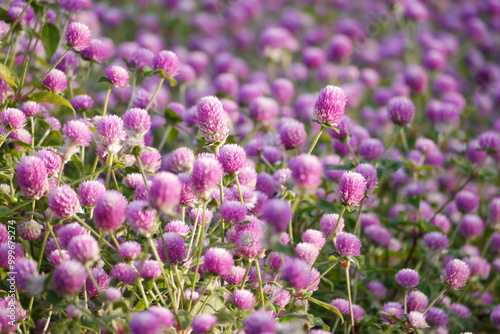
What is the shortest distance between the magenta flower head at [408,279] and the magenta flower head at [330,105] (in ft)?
2.13

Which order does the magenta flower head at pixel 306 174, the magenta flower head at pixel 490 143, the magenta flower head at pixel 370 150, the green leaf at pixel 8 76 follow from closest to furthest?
the magenta flower head at pixel 306 174 < the green leaf at pixel 8 76 < the magenta flower head at pixel 370 150 < the magenta flower head at pixel 490 143

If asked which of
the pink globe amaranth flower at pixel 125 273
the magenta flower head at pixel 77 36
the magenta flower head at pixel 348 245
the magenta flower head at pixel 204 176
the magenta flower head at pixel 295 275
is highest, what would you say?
the magenta flower head at pixel 77 36

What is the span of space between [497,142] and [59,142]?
218 centimetres

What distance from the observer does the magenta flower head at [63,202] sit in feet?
4.48

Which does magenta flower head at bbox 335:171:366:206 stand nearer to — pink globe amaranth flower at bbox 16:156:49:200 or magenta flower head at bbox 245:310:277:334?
magenta flower head at bbox 245:310:277:334

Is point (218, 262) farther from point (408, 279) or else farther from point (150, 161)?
point (408, 279)

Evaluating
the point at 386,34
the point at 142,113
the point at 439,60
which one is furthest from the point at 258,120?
the point at 386,34

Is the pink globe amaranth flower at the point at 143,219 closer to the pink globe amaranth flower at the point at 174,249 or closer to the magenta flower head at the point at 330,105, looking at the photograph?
the pink globe amaranth flower at the point at 174,249

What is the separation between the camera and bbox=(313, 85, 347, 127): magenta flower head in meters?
1.67

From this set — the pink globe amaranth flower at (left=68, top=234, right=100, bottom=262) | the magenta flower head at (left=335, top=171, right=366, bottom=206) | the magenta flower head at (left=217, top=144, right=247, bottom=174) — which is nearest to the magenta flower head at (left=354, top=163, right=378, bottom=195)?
the magenta flower head at (left=335, top=171, right=366, bottom=206)

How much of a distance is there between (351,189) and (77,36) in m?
1.20

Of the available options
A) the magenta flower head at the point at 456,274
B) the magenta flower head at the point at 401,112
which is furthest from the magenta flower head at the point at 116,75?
the magenta flower head at the point at 456,274

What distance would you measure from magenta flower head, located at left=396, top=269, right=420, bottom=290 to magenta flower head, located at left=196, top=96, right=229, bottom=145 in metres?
0.88

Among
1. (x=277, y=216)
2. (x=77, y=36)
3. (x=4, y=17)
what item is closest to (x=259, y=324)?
(x=277, y=216)
